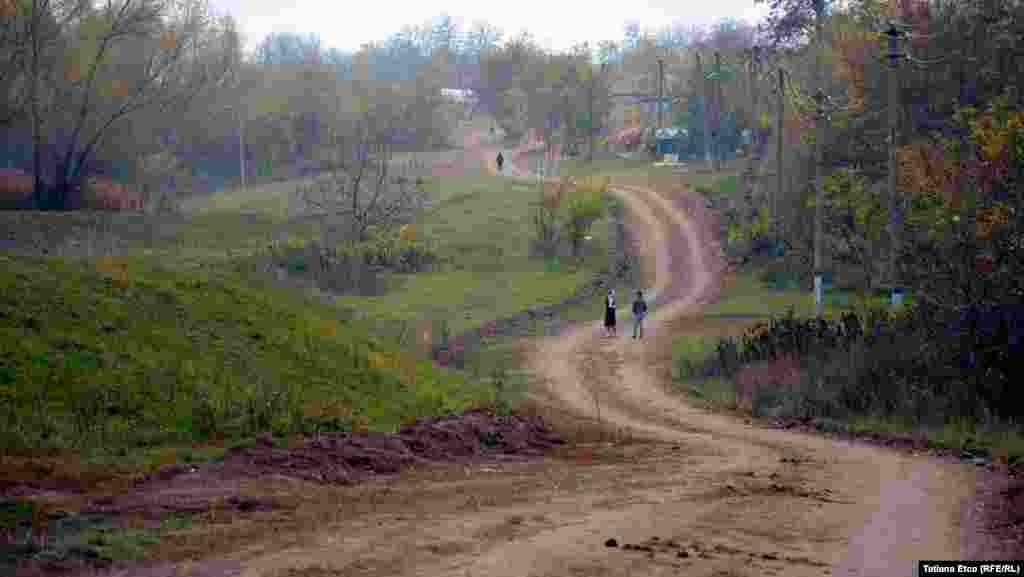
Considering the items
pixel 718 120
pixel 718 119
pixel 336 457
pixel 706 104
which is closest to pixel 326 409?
pixel 336 457

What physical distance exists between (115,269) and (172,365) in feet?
13.3

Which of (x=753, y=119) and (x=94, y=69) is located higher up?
(x=94, y=69)

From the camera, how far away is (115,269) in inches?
736

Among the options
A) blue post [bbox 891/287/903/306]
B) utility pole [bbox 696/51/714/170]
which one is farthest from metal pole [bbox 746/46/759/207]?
blue post [bbox 891/287/903/306]

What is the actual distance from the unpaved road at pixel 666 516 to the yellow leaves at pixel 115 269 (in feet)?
23.4

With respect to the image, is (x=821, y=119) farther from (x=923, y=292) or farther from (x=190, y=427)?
(x=190, y=427)

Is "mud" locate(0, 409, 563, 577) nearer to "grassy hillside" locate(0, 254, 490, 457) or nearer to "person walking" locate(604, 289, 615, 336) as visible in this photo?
"grassy hillside" locate(0, 254, 490, 457)

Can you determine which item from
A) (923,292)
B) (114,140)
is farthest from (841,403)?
(114,140)

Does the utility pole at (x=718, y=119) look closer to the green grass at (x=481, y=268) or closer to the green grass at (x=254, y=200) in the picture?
the green grass at (x=481, y=268)

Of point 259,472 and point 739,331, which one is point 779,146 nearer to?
point 739,331

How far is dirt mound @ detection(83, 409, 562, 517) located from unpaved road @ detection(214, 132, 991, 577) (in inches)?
20.9

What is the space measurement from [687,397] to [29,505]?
17.1m

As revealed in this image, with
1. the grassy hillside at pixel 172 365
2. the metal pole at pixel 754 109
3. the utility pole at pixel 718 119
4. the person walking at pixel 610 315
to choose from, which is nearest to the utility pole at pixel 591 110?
the utility pole at pixel 718 119

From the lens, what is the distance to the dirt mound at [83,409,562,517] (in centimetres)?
1016
